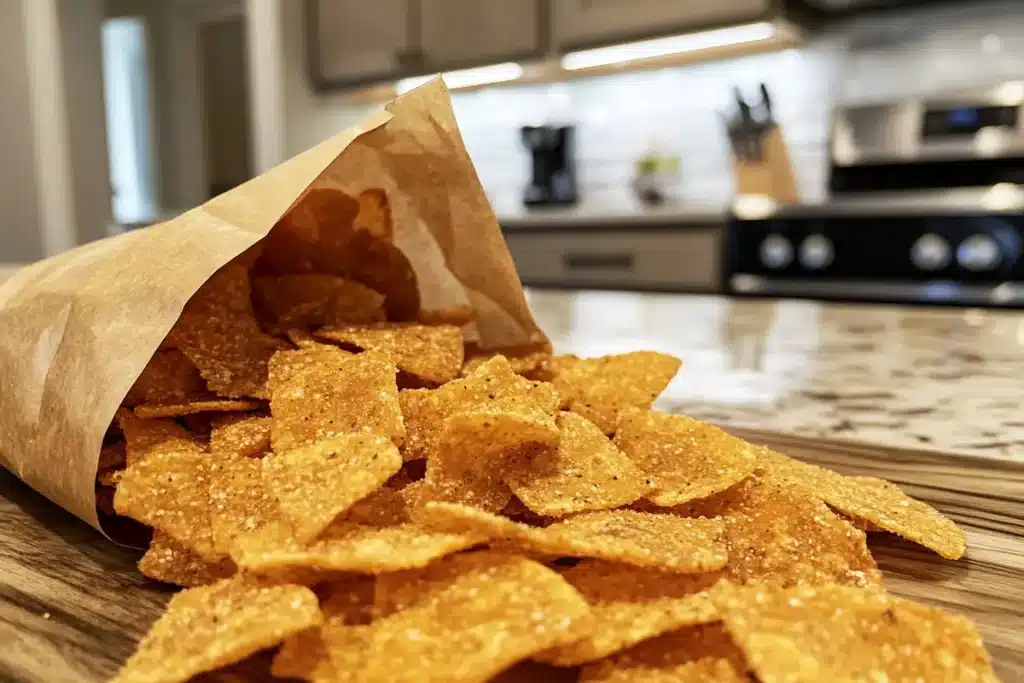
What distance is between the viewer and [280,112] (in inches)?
143

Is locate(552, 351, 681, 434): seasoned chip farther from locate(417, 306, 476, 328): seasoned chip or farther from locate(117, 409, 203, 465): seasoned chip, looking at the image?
locate(117, 409, 203, 465): seasoned chip

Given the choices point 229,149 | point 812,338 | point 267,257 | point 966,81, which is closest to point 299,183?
point 267,257

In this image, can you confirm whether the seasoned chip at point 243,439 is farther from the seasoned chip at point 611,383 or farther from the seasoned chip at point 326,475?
the seasoned chip at point 611,383

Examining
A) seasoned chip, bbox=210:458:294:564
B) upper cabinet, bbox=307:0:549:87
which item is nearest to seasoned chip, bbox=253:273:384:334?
seasoned chip, bbox=210:458:294:564

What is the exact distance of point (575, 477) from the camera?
0.53m

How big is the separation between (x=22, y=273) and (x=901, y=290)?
219cm

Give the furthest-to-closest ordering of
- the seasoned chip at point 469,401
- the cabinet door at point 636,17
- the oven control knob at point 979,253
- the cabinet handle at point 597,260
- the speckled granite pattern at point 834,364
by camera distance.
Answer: the cabinet handle at point 597,260 → the cabinet door at point 636,17 → the oven control knob at point 979,253 → the speckled granite pattern at point 834,364 → the seasoned chip at point 469,401

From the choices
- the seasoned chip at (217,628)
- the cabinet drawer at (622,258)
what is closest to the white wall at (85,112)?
the cabinet drawer at (622,258)

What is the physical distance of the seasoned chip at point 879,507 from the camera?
52cm

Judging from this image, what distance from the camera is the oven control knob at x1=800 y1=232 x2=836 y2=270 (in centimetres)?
236

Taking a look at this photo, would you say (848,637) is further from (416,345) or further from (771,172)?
(771,172)

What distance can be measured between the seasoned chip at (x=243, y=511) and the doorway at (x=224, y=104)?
17.5ft

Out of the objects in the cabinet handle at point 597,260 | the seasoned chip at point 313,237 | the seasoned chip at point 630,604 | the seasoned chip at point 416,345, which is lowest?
the cabinet handle at point 597,260

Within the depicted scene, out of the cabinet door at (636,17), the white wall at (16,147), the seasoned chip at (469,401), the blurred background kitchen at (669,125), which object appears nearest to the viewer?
the seasoned chip at (469,401)
